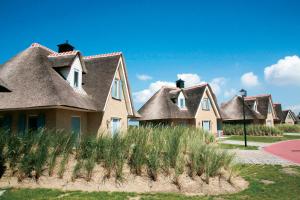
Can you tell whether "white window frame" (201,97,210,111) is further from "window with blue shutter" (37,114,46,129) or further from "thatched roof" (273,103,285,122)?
"thatched roof" (273,103,285,122)

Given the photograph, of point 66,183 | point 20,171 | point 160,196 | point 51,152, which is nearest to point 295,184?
point 160,196

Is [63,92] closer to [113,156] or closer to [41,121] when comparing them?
[41,121]

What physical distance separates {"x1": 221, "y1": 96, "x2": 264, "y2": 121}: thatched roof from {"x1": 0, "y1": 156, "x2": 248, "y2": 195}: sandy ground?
34970mm

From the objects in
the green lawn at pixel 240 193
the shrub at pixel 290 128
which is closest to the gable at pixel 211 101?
the shrub at pixel 290 128

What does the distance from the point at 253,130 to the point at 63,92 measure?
3278 cm

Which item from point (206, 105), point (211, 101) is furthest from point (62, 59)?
point (211, 101)

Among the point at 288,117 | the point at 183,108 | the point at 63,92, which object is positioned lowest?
the point at 288,117

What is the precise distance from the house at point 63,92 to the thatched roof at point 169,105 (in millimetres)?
9857

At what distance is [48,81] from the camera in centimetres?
1456

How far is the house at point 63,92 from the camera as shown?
46.2ft

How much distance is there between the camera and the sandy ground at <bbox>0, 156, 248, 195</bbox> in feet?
26.3

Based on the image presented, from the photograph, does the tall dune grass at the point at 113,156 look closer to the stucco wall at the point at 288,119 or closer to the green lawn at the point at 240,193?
the green lawn at the point at 240,193

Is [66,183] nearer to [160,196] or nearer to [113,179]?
[113,179]

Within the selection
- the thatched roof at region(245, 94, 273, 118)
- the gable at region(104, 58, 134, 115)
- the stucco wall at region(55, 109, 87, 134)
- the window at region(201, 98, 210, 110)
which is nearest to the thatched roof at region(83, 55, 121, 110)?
the gable at region(104, 58, 134, 115)
